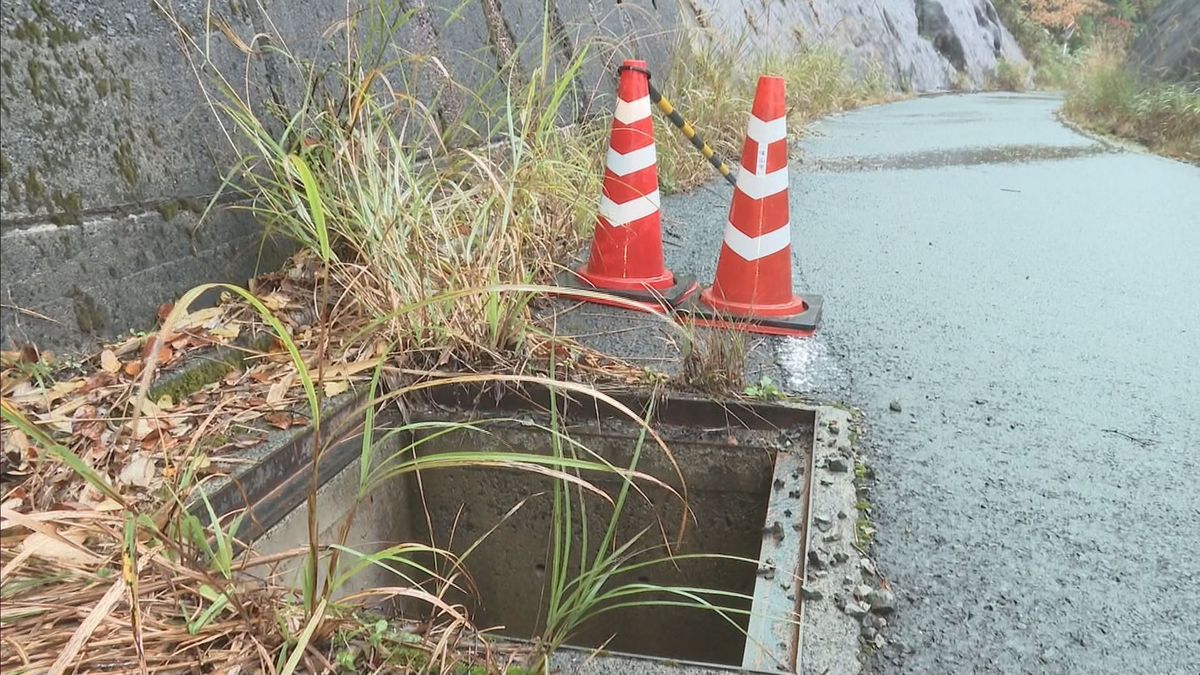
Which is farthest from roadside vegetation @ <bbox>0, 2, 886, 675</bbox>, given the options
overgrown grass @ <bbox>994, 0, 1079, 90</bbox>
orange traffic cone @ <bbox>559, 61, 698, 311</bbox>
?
overgrown grass @ <bbox>994, 0, 1079, 90</bbox>

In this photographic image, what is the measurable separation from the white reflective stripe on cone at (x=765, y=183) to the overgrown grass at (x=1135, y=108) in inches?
201

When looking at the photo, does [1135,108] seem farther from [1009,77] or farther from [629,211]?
[1009,77]

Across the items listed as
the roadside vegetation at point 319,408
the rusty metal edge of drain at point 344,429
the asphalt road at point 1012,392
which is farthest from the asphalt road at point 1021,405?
the roadside vegetation at point 319,408

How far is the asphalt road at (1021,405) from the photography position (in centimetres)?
130

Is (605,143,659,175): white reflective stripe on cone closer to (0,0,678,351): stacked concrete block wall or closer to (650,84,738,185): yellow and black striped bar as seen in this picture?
(650,84,738,185): yellow and black striped bar

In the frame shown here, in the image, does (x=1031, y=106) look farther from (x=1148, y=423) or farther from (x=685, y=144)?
(x=1148, y=423)

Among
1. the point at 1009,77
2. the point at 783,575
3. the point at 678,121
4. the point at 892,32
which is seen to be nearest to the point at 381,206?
the point at 678,121

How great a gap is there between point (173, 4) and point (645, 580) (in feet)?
6.49

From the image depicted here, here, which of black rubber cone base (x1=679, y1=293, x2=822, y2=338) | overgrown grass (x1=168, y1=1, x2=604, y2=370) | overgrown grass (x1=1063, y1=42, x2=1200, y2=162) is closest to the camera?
overgrown grass (x1=168, y1=1, x2=604, y2=370)

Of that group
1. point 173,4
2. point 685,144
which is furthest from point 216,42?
point 685,144

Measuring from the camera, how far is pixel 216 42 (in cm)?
219

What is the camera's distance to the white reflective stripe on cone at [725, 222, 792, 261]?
249cm

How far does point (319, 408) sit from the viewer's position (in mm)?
1281

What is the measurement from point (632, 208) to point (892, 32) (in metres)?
14.1
